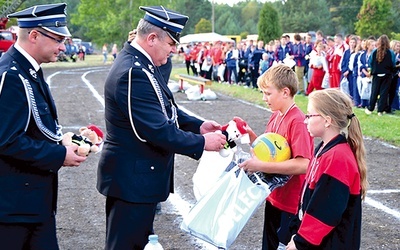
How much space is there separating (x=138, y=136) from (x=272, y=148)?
964mm

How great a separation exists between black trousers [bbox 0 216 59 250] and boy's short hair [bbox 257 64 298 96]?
1789 millimetres

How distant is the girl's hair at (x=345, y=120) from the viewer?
3.78m

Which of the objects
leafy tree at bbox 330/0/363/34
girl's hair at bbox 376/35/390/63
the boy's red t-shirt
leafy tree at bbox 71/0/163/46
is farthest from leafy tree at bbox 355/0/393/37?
the boy's red t-shirt

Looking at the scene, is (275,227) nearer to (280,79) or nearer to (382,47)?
(280,79)

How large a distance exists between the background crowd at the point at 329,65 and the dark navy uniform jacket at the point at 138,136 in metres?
12.9

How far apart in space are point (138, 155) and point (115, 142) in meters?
0.18

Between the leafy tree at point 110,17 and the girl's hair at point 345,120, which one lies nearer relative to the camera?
the girl's hair at point 345,120

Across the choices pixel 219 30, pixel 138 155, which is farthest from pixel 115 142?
pixel 219 30

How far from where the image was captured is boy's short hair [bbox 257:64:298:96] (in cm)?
456

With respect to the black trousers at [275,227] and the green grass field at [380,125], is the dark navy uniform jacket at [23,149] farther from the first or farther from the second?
the green grass field at [380,125]

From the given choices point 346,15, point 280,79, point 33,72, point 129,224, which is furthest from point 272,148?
point 346,15

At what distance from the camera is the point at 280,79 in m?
4.55

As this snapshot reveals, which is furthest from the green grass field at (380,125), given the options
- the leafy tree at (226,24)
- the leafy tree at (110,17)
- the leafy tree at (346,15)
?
the leafy tree at (226,24)

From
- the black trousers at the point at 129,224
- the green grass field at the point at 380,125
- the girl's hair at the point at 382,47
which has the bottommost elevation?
the green grass field at the point at 380,125
